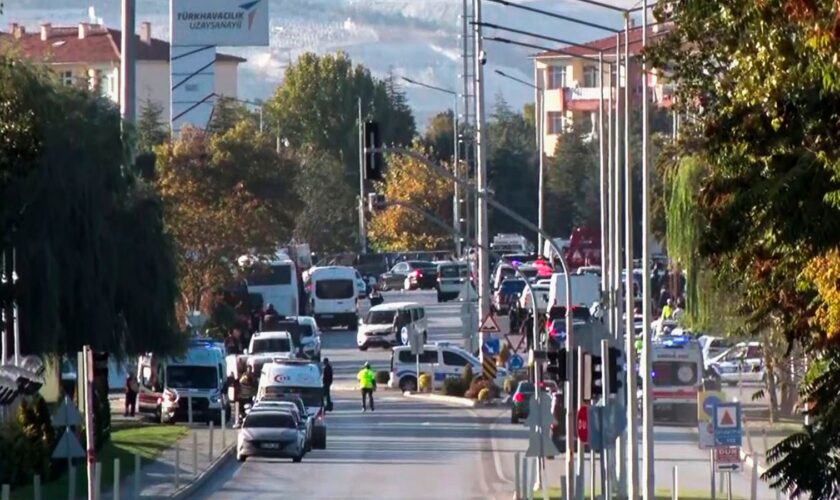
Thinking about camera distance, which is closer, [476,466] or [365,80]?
[476,466]

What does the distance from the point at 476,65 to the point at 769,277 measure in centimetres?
4058

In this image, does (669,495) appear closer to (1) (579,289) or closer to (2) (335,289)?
(1) (579,289)

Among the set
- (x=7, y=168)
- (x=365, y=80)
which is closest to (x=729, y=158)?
(x=7, y=168)

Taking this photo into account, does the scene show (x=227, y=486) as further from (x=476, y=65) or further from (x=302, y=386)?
(x=476, y=65)

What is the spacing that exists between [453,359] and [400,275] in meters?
50.1

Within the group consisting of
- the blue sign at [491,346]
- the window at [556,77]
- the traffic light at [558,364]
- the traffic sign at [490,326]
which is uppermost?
the window at [556,77]

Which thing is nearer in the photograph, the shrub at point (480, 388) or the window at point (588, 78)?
the shrub at point (480, 388)

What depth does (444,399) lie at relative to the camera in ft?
194

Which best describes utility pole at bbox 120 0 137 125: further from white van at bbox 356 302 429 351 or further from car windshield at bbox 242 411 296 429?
white van at bbox 356 302 429 351

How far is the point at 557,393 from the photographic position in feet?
141

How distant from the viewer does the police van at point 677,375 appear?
50594 mm

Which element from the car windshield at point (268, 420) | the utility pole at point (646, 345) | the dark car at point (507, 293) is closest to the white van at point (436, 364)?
the car windshield at point (268, 420)

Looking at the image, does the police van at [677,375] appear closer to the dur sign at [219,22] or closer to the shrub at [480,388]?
the shrub at [480,388]

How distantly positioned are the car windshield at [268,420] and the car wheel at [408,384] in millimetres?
18531
